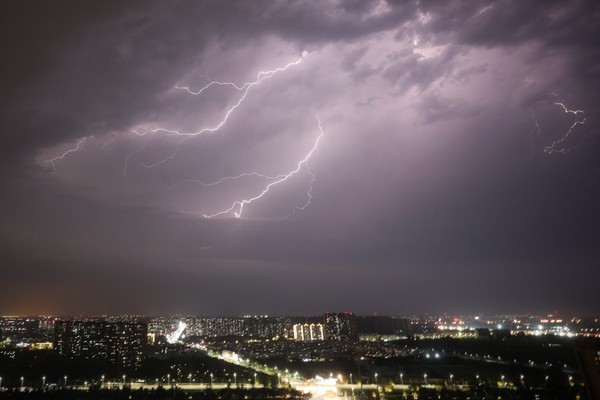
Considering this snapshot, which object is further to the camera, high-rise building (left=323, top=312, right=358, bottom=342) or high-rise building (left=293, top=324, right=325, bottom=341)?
high-rise building (left=293, top=324, right=325, bottom=341)

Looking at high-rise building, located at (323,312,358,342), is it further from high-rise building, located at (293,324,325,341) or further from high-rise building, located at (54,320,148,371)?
high-rise building, located at (54,320,148,371)

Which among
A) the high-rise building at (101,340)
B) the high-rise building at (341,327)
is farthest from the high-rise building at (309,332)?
the high-rise building at (101,340)

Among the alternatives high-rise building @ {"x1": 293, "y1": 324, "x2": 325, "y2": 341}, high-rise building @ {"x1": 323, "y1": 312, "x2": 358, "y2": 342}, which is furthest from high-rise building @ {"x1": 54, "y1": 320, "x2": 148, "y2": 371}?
high-rise building @ {"x1": 323, "y1": 312, "x2": 358, "y2": 342}

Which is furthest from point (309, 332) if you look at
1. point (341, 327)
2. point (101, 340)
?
point (101, 340)

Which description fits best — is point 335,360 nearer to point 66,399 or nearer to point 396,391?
point 396,391

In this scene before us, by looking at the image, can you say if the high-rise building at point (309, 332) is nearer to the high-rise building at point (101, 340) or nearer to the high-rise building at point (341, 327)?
the high-rise building at point (341, 327)

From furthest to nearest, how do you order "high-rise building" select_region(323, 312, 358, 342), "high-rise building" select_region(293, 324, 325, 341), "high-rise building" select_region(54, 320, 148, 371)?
"high-rise building" select_region(293, 324, 325, 341) → "high-rise building" select_region(323, 312, 358, 342) → "high-rise building" select_region(54, 320, 148, 371)

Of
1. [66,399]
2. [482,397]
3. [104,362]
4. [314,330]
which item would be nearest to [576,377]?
[482,397]
